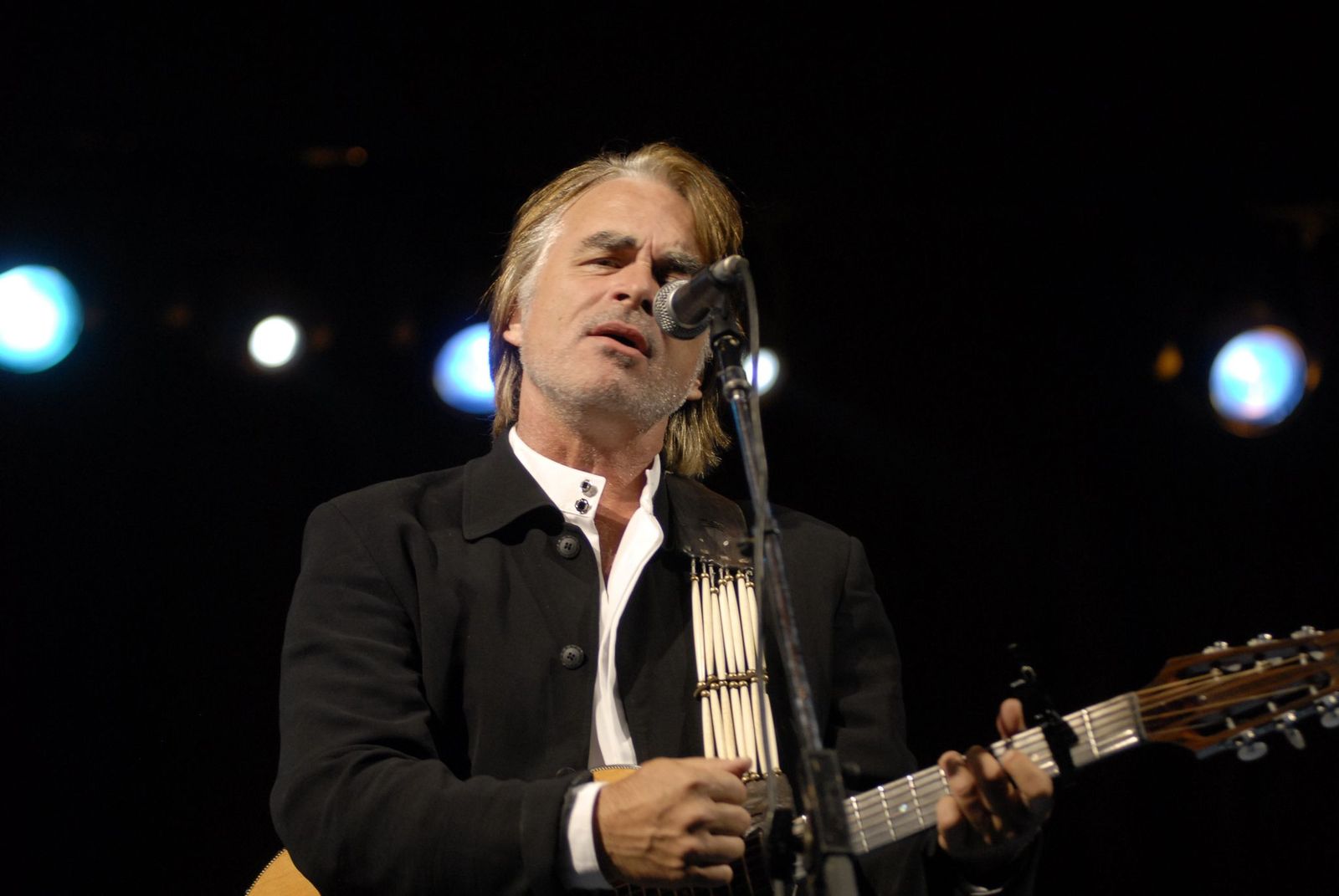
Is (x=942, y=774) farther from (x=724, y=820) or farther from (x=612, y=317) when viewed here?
(x=612, y=317)

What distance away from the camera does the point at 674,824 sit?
1.94 m

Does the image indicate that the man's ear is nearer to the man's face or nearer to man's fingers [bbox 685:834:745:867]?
the man's face

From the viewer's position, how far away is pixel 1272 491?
15.5 ft

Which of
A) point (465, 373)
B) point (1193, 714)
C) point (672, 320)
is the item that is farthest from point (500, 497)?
point (465, 373)

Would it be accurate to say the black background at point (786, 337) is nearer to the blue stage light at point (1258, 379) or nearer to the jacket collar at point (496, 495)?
the blue stage light at point (1258, 379)

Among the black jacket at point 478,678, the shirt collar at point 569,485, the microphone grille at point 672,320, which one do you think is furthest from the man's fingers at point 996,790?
the shirt collar at point 569,485

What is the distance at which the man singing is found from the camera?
204 cm

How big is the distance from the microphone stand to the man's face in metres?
0.98

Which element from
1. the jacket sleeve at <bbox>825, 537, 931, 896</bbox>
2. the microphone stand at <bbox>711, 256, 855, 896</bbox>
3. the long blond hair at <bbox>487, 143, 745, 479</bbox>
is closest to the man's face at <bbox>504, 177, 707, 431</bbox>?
the long blond hair at <bbox>487, 143, 745, 479</bbox>

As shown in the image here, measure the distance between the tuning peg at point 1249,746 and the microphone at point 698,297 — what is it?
3.94 feet

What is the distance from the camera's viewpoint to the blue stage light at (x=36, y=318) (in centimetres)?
402

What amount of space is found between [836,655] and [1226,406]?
9.39 ft

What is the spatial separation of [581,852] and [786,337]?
3304mm

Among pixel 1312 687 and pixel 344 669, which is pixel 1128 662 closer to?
pixel 1312 687
